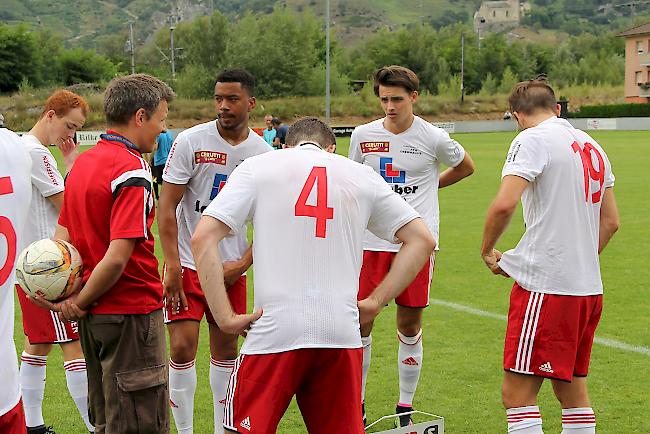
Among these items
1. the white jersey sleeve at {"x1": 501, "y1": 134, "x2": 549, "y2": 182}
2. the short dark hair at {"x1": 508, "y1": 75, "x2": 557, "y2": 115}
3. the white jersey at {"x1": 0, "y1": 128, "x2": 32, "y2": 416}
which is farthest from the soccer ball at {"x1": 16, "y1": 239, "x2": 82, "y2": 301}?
the short dark hair at {"x1": 508, "y1": 75, "x2": 557, "y2": 115}

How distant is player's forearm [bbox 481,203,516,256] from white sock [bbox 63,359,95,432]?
9.01 feet

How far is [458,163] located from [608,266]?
17.7 feet

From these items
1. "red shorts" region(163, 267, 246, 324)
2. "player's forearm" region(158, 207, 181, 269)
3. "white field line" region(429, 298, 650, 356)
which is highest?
"player's forearm" region(158, 207, 181, 269)

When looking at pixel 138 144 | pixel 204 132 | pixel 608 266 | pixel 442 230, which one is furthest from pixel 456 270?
pixel 138 144

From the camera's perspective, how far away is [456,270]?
1127cm

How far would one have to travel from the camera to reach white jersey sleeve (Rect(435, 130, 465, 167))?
6.57m

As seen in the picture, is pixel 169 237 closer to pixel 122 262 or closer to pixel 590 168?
pixel 122 262

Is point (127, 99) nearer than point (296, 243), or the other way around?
point (296, 243)

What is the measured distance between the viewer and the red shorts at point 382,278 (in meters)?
6.30

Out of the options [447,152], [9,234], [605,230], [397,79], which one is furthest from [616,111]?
[9,234]

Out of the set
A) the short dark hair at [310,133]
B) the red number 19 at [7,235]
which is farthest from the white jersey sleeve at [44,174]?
the red number 19 at [7,235]

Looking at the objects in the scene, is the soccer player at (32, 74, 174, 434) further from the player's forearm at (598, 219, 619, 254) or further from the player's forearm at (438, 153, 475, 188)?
the player's forearm at (438, 153, 475, 188)

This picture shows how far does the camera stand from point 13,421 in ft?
9.80

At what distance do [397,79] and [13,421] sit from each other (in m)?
4.18
